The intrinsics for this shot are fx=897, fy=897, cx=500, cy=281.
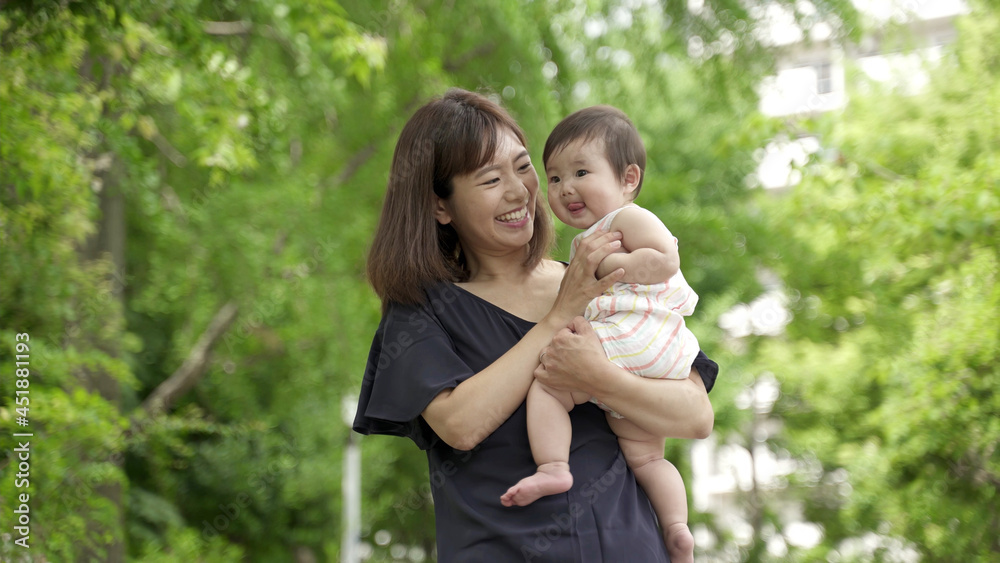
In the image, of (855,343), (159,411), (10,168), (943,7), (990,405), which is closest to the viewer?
(10,168)

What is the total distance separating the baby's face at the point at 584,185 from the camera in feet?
6.53

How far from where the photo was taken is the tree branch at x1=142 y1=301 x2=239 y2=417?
7.55 m

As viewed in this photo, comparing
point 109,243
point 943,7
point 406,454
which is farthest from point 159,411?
point 943,7

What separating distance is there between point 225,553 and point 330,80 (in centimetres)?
435

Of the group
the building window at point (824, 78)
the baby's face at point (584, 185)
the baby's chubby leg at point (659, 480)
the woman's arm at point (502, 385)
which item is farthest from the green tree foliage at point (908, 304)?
the building window at point (824, 78)

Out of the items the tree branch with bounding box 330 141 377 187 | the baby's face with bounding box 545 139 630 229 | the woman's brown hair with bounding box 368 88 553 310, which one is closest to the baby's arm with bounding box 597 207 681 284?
the baby's face with bounding box 545 139 630 229

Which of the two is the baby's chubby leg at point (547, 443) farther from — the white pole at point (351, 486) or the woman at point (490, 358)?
the white pole at point (351, 486)

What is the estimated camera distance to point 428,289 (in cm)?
192

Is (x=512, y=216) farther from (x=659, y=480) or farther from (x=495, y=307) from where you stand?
(x=659, y=480)

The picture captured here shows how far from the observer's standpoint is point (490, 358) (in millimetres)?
1869

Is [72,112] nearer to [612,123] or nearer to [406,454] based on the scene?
[612,123]

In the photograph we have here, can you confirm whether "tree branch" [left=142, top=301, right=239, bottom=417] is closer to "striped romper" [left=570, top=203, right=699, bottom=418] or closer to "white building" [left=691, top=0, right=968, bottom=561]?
"white building" [left=691, top=0, right=968, bottom=561]

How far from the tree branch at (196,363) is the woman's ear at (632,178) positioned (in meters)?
5.80

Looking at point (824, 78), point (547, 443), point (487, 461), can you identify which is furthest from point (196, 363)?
point (824, 78)
